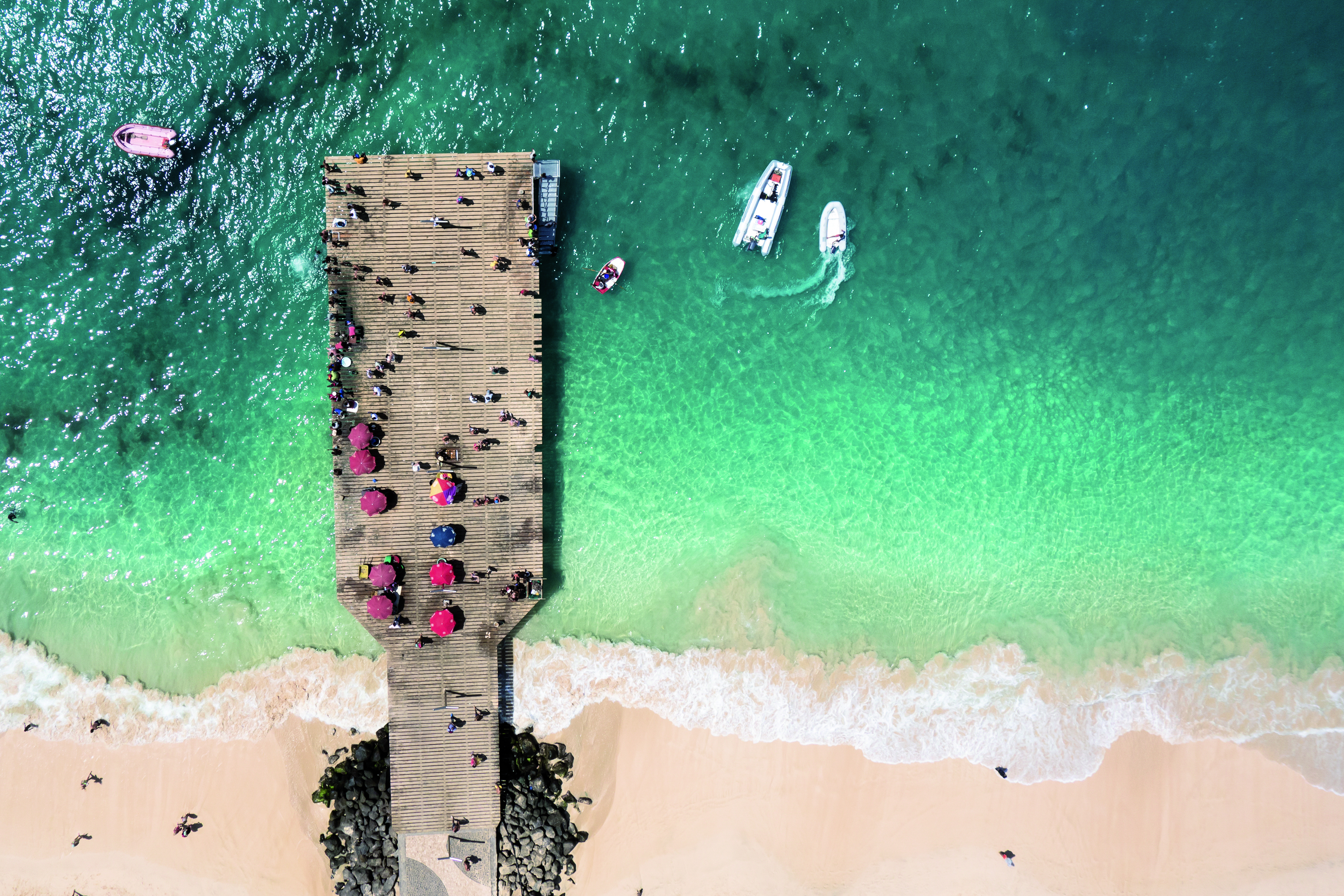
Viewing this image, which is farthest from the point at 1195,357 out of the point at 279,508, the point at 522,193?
the point at 279,508

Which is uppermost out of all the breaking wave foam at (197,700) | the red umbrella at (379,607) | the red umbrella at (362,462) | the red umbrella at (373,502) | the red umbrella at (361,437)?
the red umbrella at (361,437)

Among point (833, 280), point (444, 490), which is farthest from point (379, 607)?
point (833, 280)

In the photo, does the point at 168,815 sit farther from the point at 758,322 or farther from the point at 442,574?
the point at 758,322

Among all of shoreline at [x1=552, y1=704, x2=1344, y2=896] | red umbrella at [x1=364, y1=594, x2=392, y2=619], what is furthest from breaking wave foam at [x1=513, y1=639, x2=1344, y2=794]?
red umbrella at [x1=364, y1=594, x2=392, y2=619]

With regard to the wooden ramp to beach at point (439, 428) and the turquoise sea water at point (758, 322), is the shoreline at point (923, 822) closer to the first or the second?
the turquoise sea water at point (758, 322)

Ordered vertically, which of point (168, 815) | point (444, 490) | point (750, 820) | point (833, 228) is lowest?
point (168, 815)

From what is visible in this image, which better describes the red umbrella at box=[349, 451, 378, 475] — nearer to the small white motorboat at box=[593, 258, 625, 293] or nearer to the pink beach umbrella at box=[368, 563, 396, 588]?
the pink beach umbrella at box=[368, 563, 396, 588]

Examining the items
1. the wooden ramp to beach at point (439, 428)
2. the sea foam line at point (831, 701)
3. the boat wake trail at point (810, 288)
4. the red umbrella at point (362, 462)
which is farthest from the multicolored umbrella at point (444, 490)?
the boat wake trail at point (810, 288)
